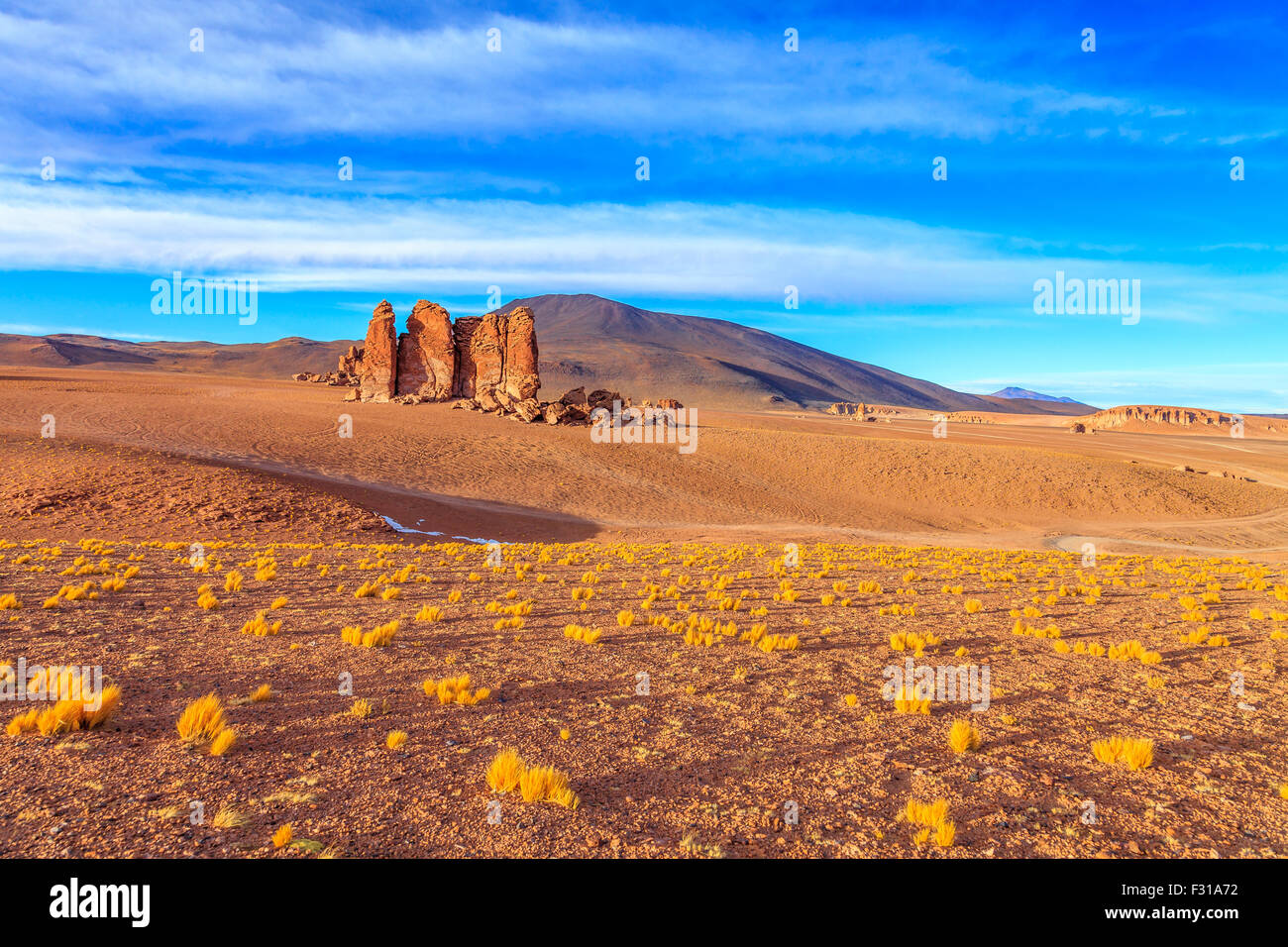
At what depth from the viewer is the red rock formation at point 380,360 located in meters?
60.0

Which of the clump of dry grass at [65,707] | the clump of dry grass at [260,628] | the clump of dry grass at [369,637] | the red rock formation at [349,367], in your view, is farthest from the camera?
the red rock formation at [349,367]

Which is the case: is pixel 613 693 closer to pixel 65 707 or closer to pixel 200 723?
pixel 200 723

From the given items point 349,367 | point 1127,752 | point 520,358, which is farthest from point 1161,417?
point 1127,752

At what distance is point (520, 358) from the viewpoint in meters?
59.1

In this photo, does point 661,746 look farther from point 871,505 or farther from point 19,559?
point 871,505

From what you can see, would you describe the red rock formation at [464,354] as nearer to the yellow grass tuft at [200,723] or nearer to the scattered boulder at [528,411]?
the scattered boulder at [528,411]

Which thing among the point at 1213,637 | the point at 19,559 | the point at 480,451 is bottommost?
the point at 1213,637

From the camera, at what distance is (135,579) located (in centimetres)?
1273

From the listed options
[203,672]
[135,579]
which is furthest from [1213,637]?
[135,579]

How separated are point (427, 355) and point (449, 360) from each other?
2446mm

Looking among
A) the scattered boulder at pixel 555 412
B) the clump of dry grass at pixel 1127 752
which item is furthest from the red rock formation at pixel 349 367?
the clump of dry grass at pixel 1127 752

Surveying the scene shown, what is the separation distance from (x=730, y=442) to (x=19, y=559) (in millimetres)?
41532

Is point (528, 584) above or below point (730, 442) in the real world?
A: below
